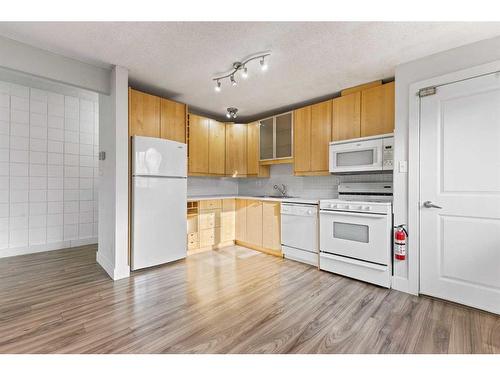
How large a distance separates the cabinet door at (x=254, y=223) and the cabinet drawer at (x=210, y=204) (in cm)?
50

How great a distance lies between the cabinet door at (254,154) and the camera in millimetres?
4258

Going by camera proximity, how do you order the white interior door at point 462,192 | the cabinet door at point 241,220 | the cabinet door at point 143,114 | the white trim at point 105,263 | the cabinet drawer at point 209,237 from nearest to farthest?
the white interior door at point 462,192 < the white trim at point 105,263 < the cabinet door at point 143,114 < the cabinet drawer at point 209,237 < the cabinet door at point 241,220

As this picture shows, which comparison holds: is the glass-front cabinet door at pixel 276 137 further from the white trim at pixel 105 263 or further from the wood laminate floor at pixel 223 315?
the white trim at pixel 105 263

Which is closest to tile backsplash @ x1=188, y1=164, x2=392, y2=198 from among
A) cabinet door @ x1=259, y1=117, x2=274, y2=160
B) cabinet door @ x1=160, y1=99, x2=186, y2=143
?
cabinet door @ x1=259, y1=117, x2=274, y2=160

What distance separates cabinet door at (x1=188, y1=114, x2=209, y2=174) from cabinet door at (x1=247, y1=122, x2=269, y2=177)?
2.64ft

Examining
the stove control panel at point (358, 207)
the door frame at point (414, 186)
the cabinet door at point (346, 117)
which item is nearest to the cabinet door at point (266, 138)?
the cabinet door at point (346, 117)

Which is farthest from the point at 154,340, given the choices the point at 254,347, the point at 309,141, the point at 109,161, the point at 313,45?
the point at 309,141

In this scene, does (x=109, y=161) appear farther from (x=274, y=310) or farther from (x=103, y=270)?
(x=274, y=310)

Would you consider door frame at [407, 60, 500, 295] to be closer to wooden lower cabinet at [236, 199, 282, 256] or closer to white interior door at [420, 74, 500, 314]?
white interior door at [420, 74, 500, 314]

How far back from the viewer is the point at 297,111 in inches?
143

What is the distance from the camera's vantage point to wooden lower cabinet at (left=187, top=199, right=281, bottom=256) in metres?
3.62
